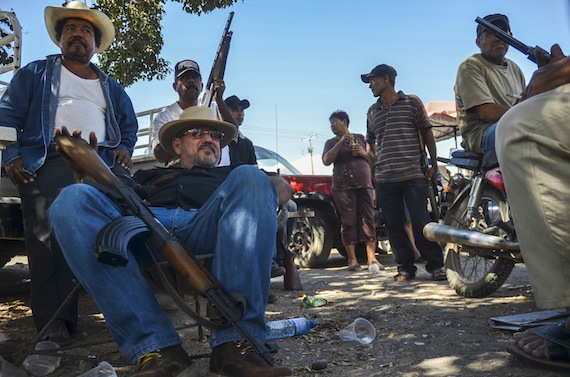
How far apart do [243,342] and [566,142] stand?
151 centimetres

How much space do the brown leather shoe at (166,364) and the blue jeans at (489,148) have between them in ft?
9.40

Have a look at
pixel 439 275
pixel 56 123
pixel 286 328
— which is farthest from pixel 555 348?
pixel 439 275

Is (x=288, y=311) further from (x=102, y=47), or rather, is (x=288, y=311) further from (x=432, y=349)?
(x=102, y=47)

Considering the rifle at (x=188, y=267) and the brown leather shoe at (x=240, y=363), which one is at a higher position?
the rifle at (x=188, y=267)

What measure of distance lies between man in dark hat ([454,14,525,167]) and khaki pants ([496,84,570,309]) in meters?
2.06

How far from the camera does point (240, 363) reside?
2256 mm

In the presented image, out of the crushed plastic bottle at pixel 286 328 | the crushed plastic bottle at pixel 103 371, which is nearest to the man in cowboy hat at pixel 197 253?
the crushed plastic bottle at pixel 103 371

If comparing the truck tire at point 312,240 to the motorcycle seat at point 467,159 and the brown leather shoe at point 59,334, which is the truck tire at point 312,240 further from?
the brown leather shoe at point 59,334

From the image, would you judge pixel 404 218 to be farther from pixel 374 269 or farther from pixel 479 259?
pixel 479 259

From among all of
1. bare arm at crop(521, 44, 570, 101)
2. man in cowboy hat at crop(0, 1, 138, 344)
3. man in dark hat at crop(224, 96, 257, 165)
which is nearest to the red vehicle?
man in dark hat at crop(224, 96, 257, 165)

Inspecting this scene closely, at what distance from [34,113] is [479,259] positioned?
359cm

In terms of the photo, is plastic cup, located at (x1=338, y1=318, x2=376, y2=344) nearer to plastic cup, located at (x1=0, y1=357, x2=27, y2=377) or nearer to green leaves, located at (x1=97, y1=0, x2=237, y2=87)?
plastic cup, located at (x1=0, y1=357, x2=27, y2=377)

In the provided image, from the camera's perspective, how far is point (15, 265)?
843 centimetres

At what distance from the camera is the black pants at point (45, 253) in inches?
132
